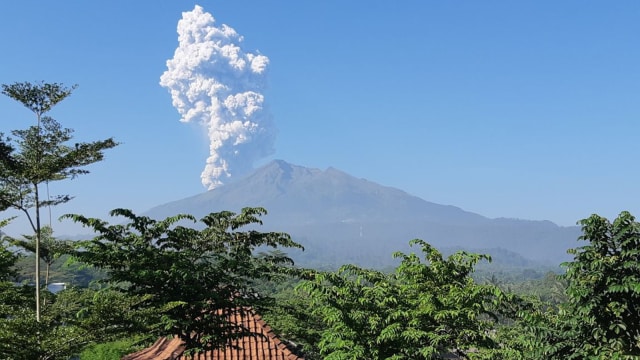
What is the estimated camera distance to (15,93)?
608 inches

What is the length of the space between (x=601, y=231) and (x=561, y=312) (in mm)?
2074

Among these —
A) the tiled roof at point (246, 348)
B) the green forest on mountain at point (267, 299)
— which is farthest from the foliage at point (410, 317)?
the tiled roof at point (246, 348)

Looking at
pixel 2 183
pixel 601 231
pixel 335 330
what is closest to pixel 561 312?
pixel 601 231

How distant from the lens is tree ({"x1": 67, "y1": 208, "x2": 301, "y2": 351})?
14203 millimetres

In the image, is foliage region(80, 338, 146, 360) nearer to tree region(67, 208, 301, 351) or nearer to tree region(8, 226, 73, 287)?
tree region(8, 226, 73, 287)

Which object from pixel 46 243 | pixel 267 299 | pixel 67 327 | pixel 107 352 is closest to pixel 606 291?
pixel 267 299

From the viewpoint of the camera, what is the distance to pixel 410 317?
12.6 metres

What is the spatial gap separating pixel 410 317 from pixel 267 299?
5690mm

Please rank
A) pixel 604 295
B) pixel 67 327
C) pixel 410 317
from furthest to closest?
pixel 410 317 → pixel 67 327 → pixel 604 295

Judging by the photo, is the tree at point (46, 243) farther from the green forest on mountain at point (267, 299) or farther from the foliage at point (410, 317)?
the foliage at point (410, 317)

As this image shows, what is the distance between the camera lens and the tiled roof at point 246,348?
49.7 feet

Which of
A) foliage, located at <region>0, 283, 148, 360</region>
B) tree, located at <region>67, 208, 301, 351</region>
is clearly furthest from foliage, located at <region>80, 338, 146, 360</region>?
foliage, located at <region>0, 283, 148, 360</region>

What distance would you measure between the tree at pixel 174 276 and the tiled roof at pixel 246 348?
1.25ft

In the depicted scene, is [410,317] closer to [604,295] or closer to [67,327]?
[604,295]
